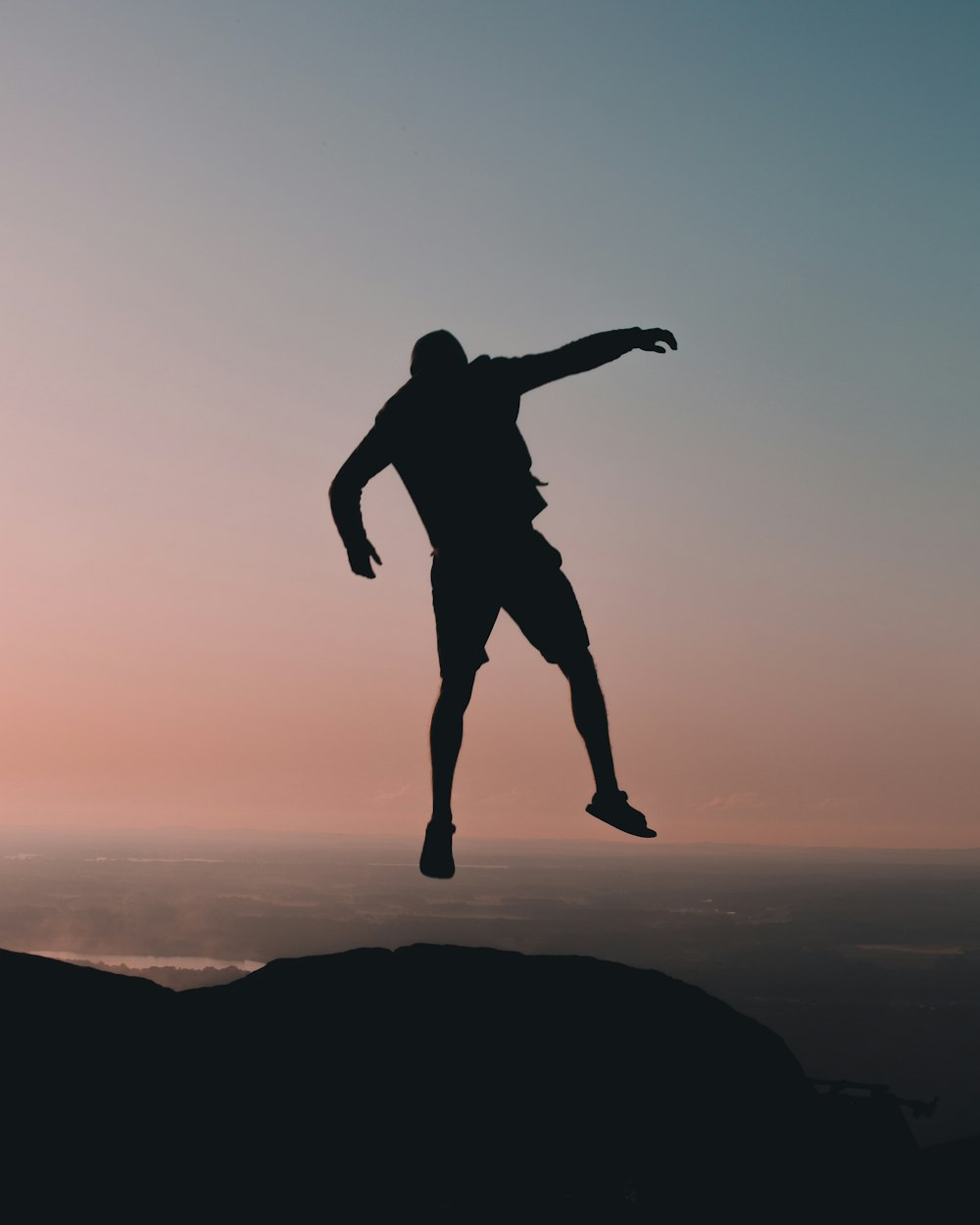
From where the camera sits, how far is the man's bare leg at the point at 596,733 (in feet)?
25.0

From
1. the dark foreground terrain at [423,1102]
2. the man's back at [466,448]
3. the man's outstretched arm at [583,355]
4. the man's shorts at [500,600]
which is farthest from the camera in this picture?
the man's shorts at [500,600]

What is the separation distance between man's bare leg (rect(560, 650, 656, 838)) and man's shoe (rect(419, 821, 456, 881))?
1.01 metres

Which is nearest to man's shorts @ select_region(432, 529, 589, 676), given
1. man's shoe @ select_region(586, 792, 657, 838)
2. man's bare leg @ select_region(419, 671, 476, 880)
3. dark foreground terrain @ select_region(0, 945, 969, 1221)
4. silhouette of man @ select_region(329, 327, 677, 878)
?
silhouette of man @ select_region(329, 327, 677, 878)

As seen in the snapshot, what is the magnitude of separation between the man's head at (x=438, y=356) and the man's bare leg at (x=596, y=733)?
7.23 feet

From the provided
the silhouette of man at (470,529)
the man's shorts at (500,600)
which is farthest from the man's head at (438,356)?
the man's shorts at (500,600)

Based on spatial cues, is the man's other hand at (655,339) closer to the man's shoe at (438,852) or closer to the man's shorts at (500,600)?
the man's shorts at (500,600)

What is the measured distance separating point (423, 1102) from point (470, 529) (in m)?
3.65

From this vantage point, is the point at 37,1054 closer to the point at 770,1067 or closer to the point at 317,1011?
the point at 317,1011

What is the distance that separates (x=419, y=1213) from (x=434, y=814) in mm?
2519

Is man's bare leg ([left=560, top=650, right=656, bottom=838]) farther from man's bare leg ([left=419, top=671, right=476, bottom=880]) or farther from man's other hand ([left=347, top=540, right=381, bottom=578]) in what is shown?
man's other hand ([left=347, top=540, right=381, bottom=578])

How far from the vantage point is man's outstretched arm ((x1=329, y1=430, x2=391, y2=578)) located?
7.82 meters

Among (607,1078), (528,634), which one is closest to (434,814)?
(528,634)

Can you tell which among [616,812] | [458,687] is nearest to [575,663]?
[458,687]

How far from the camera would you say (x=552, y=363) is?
24.6ft
